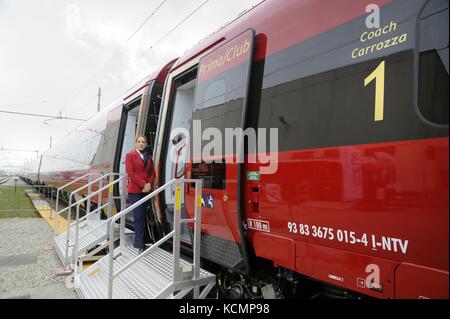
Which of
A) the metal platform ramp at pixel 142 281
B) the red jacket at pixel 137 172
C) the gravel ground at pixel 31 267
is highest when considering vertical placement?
the red jacket at pixel 137 172

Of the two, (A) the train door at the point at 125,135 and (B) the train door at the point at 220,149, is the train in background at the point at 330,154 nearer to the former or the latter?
(B) the train door at the point at 220,149

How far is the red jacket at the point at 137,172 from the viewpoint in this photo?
5211 millimetres

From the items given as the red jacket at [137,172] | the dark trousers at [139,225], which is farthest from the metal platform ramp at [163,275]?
the red jacket at [137,172]

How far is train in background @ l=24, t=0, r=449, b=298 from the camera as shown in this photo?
1.95 meters

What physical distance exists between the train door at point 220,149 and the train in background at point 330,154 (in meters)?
0.02

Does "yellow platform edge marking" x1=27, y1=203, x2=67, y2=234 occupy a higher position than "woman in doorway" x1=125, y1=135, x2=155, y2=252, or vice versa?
"woman in doorway" x1=125, y1=135, x2=155, y2=252

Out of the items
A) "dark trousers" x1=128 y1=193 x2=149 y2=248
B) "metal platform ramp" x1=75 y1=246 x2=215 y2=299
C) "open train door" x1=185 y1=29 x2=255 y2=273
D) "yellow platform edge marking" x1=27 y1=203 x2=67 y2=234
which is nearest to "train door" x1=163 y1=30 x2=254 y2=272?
→ "open train door" x1=185 y1=29 x2=255 y2=273

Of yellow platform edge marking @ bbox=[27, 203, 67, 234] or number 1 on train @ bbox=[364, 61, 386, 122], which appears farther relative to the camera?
yellow platform edge marking @ bbox=[27, 203, 67, 234]

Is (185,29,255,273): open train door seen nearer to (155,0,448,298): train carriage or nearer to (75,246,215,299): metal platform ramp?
(155,0,448,298): train carriage

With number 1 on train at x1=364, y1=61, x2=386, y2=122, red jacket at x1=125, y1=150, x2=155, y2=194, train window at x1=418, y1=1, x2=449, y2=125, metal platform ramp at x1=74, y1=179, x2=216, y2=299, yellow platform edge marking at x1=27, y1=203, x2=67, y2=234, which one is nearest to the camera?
train window at x1=418, y1=1, x2=449, y2=125

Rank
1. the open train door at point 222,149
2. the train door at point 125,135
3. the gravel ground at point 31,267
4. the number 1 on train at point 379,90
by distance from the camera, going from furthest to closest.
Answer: the train door at point 125,135, the gravel ground at point 31,267, the open train door at point 222,149, the number 1 on train at point 379,90

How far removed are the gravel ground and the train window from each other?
15.7 ft
